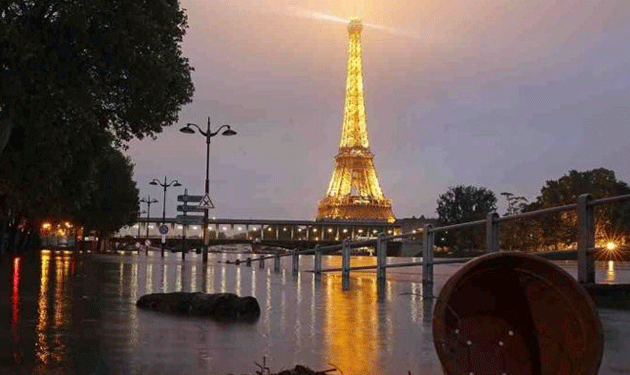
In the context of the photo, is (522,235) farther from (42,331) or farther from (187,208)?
(42,331)

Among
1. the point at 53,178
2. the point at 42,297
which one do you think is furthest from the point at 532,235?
the point at 42,297

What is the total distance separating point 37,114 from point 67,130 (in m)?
0.92

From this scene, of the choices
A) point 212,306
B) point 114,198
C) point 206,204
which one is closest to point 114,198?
point 114,198

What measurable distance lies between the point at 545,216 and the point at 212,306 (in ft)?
14.3

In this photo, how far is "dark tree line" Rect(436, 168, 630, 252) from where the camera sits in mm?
20569

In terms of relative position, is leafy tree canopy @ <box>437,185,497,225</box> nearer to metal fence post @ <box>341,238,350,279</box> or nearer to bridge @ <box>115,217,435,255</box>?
bridge @ <box>115,217,435,255</box>

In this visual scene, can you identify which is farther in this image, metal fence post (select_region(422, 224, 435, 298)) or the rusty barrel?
metal fence post (select_region(422, 224, 435, 298))

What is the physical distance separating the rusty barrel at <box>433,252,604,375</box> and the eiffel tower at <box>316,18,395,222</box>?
125 meters

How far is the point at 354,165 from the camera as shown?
432ft

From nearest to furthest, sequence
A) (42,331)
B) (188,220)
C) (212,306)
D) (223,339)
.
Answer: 1. (223,339)
2. (42,331)
3. (212,306)
4. (188,220)

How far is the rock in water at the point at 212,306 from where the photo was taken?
9029 millimetres

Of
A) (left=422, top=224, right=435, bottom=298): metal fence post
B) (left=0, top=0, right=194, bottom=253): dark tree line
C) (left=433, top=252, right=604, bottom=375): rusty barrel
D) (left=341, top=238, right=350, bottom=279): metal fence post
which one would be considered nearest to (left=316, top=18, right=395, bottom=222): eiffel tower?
(left=0, top=0, right=194, bottom=253): dark tree line

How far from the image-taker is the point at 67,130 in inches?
853

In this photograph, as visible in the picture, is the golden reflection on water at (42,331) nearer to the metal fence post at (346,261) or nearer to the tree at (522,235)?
the metal fence post at (346,261)
